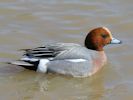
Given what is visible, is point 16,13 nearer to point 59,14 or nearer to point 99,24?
point 59,14

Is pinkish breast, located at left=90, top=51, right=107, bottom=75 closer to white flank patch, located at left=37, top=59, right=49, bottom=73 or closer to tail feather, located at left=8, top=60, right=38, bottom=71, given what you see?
white flank patch, located at left=37, top=59, right=49, bottom=73

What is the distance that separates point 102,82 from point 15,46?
1.66 meters

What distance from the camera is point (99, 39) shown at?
863 cm

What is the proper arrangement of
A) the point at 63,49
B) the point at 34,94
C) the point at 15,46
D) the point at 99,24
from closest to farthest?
1. the point at 34,94
2. the point at 63,49
3. the point at 15,46
4. the point at 99,24

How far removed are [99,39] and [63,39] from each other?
94 centimetres

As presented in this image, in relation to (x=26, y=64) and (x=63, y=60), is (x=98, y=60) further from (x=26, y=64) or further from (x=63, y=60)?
(x=26, y=64)

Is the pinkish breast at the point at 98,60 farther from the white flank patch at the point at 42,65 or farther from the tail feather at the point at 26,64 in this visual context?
the tail feather at the point at 26,64

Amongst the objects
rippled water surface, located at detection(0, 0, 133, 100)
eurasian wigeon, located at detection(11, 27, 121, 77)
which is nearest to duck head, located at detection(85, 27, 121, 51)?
eurasian wigeon, located at detection(11, 27, 121, 77)

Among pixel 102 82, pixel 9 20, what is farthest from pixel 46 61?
pixel 9 20

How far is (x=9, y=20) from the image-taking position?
390 inches

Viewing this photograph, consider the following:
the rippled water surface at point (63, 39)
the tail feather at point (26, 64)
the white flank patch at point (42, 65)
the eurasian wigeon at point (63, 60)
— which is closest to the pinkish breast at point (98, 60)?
the eurasian wigeon at point (63, 60)

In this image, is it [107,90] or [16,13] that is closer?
[107,90]

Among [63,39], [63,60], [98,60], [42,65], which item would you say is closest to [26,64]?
[42,65]

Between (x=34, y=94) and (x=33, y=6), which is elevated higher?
(x=33, y=6)
